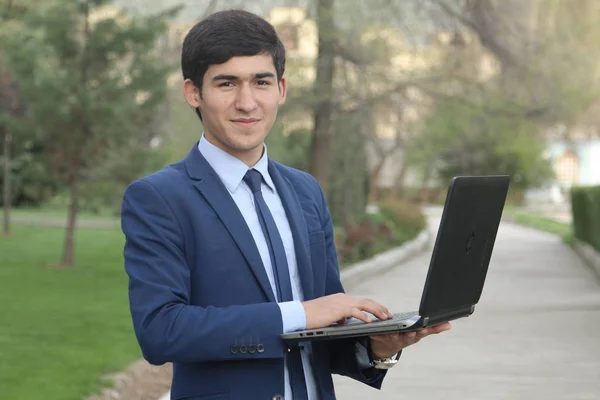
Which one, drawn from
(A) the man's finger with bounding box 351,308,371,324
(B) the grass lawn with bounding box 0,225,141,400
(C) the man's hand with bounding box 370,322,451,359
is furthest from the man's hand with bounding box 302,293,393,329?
(B) the grass lawn with bounding box 0,225,141,400

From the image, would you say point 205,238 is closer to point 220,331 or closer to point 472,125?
point 220,331

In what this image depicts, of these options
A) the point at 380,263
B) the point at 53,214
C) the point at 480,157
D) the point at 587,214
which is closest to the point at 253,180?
the point at 380,263

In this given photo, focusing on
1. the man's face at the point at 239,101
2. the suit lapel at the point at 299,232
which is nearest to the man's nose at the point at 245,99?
the man's face at the point at 239,101

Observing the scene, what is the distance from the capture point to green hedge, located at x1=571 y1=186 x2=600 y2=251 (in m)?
20.1

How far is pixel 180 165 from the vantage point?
9.11 ft

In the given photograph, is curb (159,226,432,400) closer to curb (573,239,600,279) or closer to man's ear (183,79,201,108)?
curb (573,239,600,279)

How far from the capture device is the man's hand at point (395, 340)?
2.60m

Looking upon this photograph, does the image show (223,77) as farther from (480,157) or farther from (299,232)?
(480,157)

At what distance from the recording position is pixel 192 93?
276 centimetres

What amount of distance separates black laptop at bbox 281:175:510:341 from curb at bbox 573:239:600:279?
15.6 meters

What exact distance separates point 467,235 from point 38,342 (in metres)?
7.34

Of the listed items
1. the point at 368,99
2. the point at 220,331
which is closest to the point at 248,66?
the point at 220,331

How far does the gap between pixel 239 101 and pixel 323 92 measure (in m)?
15.9

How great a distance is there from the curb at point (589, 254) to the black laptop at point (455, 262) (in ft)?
51.3
